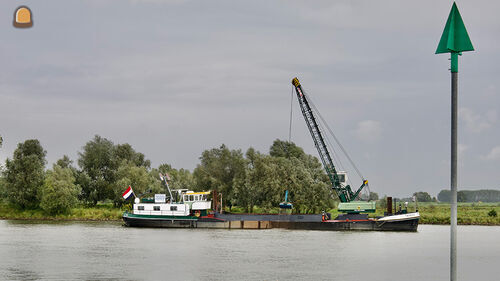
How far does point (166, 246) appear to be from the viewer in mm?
48000

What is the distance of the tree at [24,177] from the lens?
91.9 metres

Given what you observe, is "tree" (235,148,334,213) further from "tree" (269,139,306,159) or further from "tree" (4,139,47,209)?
"tree" (4,139,47,209)

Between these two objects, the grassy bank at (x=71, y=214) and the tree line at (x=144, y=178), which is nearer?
the tree line at (x=144, y=178)

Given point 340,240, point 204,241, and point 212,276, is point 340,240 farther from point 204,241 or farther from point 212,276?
point 212,276

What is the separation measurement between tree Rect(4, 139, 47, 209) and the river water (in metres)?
35.5

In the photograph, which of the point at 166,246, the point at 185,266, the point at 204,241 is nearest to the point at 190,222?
the point at 204,241

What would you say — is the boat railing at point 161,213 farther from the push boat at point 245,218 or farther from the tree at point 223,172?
the tree at point 223,172

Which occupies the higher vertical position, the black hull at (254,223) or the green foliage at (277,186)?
the green foliage at (277,186)

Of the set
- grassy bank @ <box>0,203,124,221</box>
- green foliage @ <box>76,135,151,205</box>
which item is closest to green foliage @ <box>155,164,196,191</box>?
green foliage @ <box>76,135,151,205</box>

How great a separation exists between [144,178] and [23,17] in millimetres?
85663

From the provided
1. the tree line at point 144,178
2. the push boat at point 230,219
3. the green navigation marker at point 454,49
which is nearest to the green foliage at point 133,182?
the tree line at point 144,178

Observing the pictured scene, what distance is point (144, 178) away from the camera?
9712cm

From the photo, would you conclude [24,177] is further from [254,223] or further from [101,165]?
[254,223]

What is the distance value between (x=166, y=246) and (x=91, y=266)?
14.3 meters
